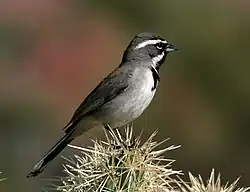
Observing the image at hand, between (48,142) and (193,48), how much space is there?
5.48 metres

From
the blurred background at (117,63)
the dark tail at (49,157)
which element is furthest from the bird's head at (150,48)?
the blurred background at (117,63)

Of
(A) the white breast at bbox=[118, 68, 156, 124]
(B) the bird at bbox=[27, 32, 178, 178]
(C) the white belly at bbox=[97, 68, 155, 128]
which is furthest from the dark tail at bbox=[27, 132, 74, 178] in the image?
(A) the white breast at bbox=[118, 68, 156, 124]

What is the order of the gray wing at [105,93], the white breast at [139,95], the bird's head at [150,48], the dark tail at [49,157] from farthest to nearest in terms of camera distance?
the bird's head at [150,48], the gray wing at [105,93], the white breast at [139,95], the dark tail at [49,157]

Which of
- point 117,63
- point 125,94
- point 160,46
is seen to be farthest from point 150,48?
point 117,63

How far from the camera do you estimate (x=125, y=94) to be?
21.6ft

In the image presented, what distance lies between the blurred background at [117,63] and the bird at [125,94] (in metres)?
3.61

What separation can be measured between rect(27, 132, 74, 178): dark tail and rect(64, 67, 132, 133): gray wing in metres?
0.09

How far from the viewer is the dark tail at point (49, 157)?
236 inches

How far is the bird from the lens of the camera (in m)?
6.46

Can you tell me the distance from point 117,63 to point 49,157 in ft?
35.9

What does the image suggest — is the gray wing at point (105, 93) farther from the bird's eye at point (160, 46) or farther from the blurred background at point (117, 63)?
the blurred background at point (117, 63)

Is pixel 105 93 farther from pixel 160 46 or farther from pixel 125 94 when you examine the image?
pixel 160 46

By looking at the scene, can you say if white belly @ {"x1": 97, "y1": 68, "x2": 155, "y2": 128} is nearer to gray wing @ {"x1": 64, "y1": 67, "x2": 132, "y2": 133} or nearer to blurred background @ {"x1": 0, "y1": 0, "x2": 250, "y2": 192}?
gray wing @ {"x1": 64, "y1": 67, "x2": 132, "y2": 133}

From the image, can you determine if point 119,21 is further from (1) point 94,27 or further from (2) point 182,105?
(2) point 182,105
